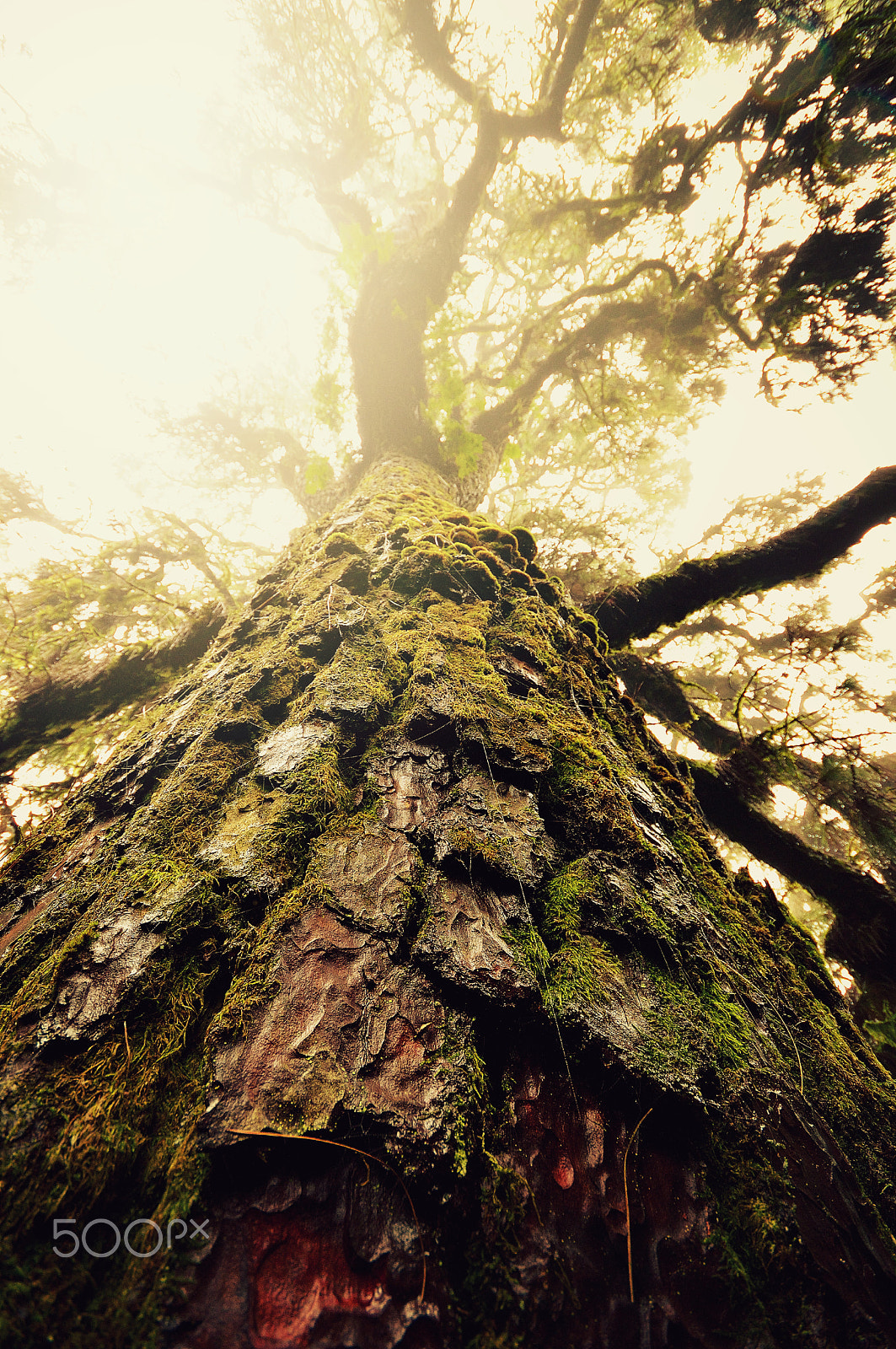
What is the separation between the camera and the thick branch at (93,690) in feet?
10.3

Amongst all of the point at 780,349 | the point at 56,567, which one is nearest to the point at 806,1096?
the point at 56,567

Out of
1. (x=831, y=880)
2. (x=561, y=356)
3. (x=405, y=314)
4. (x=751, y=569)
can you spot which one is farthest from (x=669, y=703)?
(x=405, y=314)

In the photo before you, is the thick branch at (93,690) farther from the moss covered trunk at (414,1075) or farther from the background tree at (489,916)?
the moss covered trunk at (414,1075)

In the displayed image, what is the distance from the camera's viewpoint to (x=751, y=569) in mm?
4004

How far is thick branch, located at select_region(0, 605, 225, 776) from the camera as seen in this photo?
3.12 metres

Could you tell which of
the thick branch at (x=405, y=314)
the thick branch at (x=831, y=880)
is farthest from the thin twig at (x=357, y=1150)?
the thick branch at (x=405, y=314)

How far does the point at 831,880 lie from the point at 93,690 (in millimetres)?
6084

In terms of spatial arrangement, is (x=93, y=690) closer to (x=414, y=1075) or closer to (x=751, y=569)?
(x=414, y=1075)

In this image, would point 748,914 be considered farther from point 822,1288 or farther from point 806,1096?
point 822,1288

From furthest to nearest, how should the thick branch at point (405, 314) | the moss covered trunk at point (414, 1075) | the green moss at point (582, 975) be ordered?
the thick branch at point (405, 314), the green moss at point (582, 975), the moss covered trunk at point (414, 1075)

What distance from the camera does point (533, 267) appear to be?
704 cm

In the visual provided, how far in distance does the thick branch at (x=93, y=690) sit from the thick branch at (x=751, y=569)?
3.65m

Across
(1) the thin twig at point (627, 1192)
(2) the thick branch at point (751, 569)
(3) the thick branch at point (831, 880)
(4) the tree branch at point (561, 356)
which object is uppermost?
(4) the tree branch at point (561, 356)

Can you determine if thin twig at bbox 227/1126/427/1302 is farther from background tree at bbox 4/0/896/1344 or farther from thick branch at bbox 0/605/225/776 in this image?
thick branch at bbox 0/605/225/776
